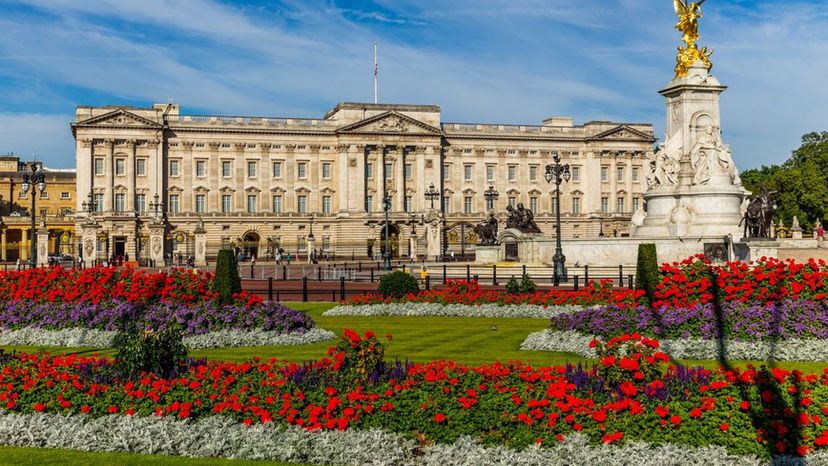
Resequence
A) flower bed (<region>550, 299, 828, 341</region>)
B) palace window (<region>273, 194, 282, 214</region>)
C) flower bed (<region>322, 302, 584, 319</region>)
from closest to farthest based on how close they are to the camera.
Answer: flower bed (<region>550, 299, 828, 341</region>)
flower bed (<region>322, 302, 584, 319</region>)
palace window (<region>273, 194, 282, 214</region>)

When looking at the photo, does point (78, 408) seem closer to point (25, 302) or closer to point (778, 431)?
point (778, 431)

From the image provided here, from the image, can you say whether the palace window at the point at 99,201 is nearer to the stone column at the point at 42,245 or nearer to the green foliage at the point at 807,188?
the stone column at the point at 42,245

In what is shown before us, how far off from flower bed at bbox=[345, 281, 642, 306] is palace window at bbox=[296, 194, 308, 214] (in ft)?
222

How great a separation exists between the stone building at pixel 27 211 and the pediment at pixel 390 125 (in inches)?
1211

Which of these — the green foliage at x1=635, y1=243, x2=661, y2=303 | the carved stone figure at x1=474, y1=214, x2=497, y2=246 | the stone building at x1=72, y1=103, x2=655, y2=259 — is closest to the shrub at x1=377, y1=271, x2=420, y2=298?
the green foliage at x1=635, y1=243, x2=661, y2=303

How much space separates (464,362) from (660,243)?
25.1 m

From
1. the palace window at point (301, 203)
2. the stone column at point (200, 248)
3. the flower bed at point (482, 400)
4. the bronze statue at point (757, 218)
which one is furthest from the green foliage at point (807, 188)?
the flower bed at point (482, 400)

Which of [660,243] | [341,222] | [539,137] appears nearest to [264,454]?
[660,243]

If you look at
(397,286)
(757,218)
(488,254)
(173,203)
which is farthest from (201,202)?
(397,286)

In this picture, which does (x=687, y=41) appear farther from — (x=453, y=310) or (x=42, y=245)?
(x=42, y=245)

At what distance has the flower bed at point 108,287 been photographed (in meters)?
19.3

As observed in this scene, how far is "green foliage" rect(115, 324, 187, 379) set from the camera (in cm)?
1143

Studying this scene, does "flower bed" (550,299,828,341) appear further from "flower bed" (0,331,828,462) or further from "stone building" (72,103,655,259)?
"stone building" (72,103,655,259)

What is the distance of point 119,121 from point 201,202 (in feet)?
36.9
